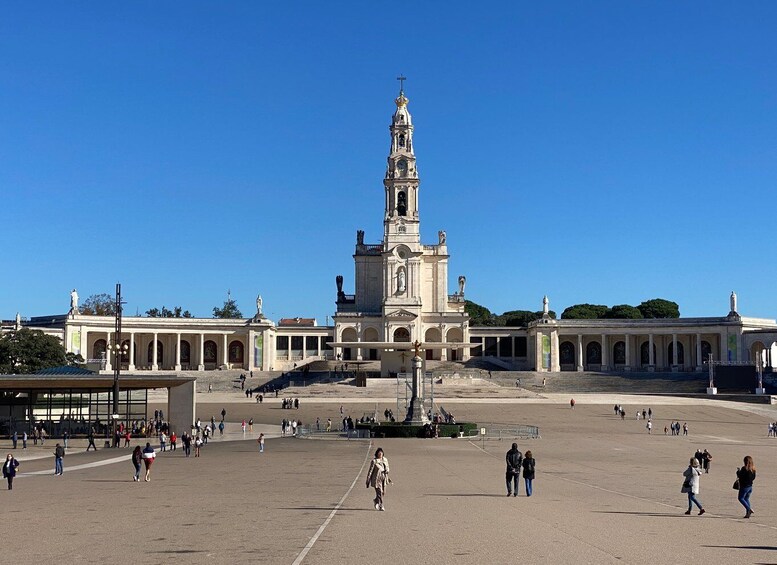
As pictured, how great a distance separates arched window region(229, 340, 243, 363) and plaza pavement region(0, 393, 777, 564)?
75.2m

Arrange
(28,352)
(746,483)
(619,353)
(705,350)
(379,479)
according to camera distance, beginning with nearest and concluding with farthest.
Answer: (746,483)
(379,479)
(28,352)
(705,350)
(619,353)

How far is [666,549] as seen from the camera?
14.3 m

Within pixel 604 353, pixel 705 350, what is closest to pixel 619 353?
pixel 604 353

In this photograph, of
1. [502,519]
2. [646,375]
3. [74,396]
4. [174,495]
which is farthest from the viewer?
[646,375]

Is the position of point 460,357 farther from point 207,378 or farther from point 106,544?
point 106,544

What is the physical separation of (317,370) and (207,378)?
13533 millimetres

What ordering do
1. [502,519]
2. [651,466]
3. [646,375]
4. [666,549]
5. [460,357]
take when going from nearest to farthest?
[666,549]
[502,519]
[651,466]
[646,375]
[460,357]

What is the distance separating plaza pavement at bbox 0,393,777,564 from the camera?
14.1 m

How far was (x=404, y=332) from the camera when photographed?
110m

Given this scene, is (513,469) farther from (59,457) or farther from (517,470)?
(59,457)

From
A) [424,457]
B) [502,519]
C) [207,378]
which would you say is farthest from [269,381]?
[502,519]

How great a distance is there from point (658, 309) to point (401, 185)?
53307 millimetres

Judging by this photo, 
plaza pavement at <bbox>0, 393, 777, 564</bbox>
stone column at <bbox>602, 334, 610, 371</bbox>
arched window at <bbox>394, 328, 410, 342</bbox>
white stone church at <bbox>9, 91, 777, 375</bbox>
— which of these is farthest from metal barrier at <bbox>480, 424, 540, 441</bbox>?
stone column at <bbox>602, 334, 610, 371</bbox>

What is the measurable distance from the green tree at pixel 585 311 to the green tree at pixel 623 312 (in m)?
0.95
